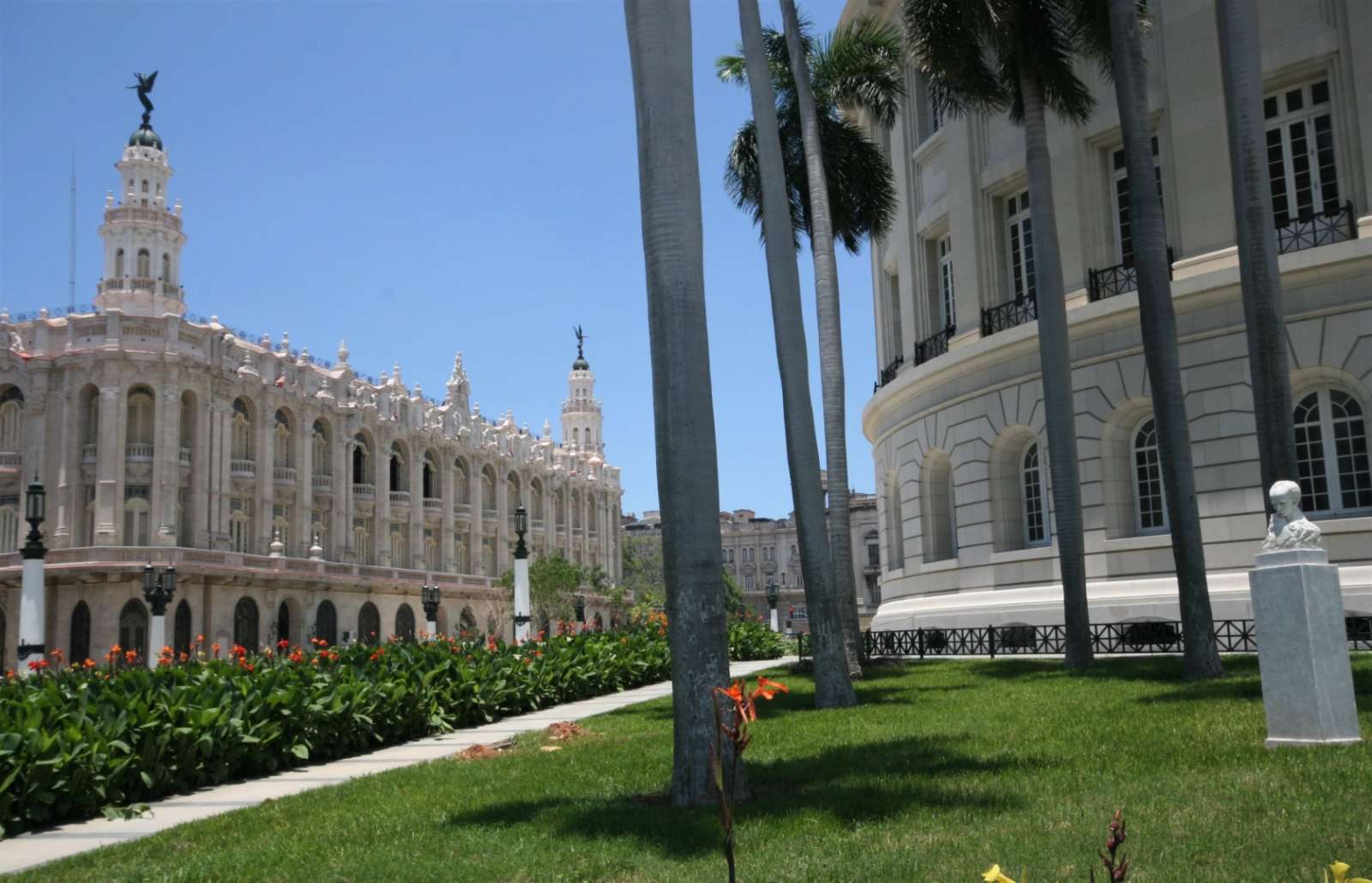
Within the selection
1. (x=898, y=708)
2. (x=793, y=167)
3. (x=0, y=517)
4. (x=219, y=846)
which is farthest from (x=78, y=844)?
(x=0, y=517)

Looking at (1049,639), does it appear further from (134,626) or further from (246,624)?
(246,624)

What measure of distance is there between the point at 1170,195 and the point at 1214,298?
9.73 feet

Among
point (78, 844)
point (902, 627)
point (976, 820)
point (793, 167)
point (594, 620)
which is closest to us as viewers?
point (976, 820)

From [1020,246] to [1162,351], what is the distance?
13661 mm

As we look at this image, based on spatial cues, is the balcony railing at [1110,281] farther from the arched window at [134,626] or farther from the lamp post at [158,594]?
the arched window at [134,626]

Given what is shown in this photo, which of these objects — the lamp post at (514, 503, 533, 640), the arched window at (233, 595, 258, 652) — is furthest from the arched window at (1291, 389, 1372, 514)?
the arched window at (233, 595, 258, 652)

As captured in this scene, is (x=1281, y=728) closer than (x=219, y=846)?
No

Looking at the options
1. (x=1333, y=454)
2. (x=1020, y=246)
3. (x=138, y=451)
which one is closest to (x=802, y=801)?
(x=1333, y=454)

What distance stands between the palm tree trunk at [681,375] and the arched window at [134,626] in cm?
5019

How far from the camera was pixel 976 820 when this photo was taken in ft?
28.5

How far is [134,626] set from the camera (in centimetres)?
5428

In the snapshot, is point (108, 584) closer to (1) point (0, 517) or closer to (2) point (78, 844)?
(1) point (0, 517)

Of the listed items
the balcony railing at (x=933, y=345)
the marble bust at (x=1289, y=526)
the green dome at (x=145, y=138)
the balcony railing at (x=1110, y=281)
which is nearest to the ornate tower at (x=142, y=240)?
the green dome at (x=145, y=138)

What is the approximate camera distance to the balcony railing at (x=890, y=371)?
38.1m
